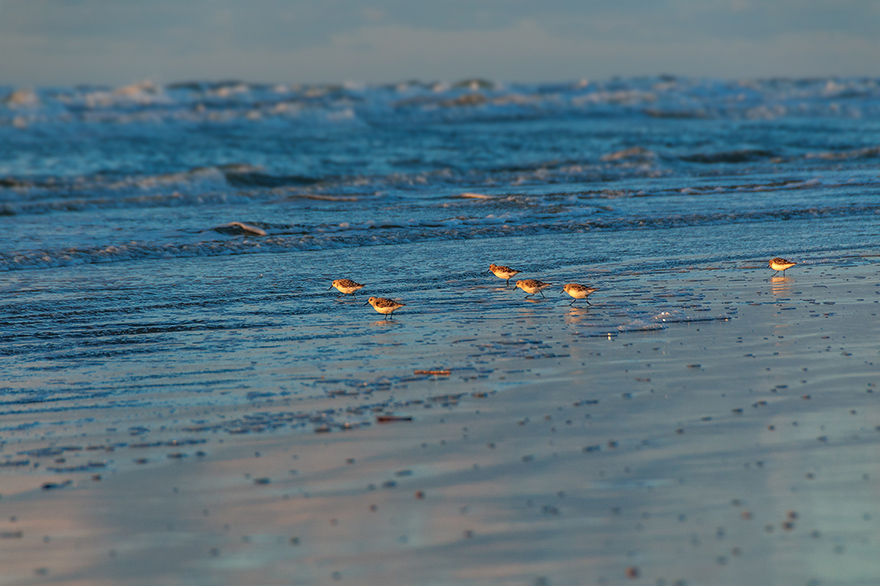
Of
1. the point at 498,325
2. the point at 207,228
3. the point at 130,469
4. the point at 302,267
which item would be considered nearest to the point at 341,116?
the point at 207,228

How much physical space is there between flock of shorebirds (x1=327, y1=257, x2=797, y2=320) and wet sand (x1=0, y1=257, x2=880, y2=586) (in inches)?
53.9

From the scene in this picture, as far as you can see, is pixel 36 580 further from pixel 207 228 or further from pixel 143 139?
pixel 143 139

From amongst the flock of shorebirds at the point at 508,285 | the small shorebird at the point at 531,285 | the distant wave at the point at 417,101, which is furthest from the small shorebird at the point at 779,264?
the distant wave at the point at 417,101

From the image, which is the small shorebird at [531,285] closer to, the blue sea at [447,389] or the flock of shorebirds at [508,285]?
the flock of shorebirds at [508,285]

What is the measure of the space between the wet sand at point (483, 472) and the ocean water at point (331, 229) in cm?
62

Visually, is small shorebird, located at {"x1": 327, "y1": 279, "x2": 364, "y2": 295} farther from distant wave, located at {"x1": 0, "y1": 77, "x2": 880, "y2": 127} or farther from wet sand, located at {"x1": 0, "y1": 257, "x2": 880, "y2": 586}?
distant wave, located at {"x1": 0, "y1": 77, "x2": 880, "y2": 127}

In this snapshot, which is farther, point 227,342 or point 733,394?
point 227,342

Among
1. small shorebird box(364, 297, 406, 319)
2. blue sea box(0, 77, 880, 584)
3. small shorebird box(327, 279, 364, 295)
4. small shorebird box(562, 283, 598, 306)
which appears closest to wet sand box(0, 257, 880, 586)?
blue sea box(0, 77, 880, 584)

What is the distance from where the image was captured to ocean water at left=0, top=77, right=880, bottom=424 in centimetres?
A: 772

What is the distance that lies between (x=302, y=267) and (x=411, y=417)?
22.5ft

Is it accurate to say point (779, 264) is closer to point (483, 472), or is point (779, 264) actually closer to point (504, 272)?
point (504, 272)

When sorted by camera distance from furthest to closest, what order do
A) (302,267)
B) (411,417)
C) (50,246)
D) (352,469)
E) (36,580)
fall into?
(50,246)
(302,267)
(411,417)
(352,469)
(36,580)

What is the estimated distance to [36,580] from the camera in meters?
3.77

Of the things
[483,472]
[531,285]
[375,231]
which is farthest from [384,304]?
[375,231]
